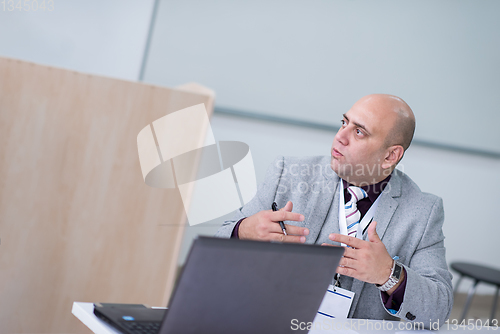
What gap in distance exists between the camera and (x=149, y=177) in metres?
2.10

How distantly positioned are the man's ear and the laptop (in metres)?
0.98

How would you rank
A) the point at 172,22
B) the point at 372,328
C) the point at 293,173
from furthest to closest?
the point at 172,22
the point at 293,173
the point at 372,328

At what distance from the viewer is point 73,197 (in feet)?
6.57

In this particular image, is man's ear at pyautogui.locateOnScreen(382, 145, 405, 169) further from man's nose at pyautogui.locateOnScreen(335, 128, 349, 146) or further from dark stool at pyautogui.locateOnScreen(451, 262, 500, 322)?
dark stool at pyautogui.locateOnScreen(451, 262, 500, 322)

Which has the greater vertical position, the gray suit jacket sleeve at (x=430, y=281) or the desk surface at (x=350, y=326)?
the gray suit jacket sleeve at (x=430, y=281)

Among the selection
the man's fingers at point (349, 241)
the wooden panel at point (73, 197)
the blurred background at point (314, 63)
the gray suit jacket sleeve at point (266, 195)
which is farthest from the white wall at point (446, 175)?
the man's fingers at point (349, 241)

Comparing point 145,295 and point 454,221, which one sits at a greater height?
point 454,221

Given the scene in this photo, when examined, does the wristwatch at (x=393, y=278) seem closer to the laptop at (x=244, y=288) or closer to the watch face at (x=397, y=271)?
the watch face at (x=397, y=271)

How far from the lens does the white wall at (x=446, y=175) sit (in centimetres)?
291

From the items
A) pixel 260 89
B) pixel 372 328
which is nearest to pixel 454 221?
pixel 260 89

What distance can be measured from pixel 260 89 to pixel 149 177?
1.06 meters

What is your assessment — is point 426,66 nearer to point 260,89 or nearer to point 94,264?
point 260,89

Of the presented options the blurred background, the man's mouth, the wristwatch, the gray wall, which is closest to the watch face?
the wristwatch

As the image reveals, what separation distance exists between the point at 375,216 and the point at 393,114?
15.3 inches
